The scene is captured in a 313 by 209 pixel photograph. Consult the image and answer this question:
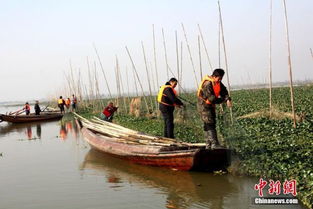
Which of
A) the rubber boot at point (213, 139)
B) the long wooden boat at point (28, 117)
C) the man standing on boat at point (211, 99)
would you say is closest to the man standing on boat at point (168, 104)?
the man standing on boat at point (211, 99)

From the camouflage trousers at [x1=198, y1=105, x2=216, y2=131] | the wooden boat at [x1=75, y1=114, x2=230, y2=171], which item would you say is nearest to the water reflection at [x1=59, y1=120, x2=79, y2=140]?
the wooden boat at [x1=75, y1=114, x2=230, y2=171]

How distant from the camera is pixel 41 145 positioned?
496 inches

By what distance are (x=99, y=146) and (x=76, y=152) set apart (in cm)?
141

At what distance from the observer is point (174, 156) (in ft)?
22.1

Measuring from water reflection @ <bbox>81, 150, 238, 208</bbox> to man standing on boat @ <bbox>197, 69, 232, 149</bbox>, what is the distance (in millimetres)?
769

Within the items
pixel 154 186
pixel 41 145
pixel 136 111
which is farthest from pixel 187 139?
pixel 136 111

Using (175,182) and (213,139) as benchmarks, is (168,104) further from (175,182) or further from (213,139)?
(175,182)

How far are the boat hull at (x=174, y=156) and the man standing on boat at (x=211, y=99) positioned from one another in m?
0.26

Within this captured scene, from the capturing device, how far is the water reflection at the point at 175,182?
5.36 meters

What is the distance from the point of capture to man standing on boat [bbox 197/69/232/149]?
21.9 ft

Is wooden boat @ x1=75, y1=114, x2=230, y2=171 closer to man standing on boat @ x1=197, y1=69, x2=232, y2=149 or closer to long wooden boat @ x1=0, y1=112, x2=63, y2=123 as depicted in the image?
man standing on boat @ x1=197, y1=69, x2=232, y2=149

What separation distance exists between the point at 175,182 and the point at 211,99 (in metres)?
1.79

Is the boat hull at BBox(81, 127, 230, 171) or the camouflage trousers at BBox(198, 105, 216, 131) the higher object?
the camouflage trousers at BBox(198, 105, 216, 131)

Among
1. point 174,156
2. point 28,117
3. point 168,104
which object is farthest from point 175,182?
point 28,117
